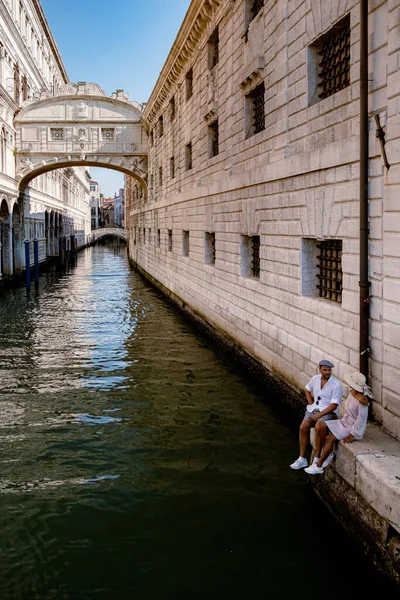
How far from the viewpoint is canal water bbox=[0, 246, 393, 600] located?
4.94 meters

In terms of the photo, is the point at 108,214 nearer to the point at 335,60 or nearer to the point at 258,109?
the point at 258,109

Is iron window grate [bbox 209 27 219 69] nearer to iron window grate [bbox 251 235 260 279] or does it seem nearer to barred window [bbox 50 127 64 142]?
iron window grate [bbox 251 235 260 279]

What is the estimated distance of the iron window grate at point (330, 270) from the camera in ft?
25.5

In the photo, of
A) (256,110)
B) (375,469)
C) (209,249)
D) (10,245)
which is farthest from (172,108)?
(375,469)

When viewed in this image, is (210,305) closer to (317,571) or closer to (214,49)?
(214,49)

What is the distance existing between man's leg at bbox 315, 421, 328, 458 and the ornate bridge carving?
83.6 ft

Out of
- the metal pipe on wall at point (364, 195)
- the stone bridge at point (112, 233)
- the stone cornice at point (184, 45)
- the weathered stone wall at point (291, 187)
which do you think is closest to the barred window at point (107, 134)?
the stone cornice at point (184, 45)

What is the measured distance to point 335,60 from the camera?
25.5 feet

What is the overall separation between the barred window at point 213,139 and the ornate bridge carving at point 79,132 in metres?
14.8

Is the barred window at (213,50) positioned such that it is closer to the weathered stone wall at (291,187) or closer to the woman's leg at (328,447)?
the weathered stone wall at (291,187)

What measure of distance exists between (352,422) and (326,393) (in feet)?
2.12

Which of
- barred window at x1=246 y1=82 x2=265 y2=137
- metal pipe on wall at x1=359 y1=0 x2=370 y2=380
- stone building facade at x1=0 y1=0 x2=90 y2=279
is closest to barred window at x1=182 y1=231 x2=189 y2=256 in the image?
barred window at x1=246 y1=82 x2=265 y2=137

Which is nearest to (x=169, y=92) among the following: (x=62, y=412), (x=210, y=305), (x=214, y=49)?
(x=214, y=49)

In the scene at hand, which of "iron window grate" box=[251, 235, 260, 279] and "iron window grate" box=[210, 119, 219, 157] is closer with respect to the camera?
"iron window grate" box=[251, 235, 260, 279]
